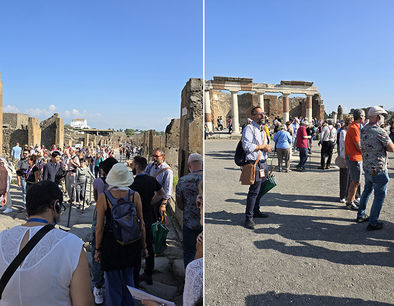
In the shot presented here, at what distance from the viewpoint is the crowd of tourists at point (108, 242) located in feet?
4.75

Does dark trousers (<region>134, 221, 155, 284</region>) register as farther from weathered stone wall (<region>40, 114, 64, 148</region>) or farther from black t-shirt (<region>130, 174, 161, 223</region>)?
weathered stone wall (<region>40, 114, 64, 148</region>)

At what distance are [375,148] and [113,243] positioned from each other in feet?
10.0

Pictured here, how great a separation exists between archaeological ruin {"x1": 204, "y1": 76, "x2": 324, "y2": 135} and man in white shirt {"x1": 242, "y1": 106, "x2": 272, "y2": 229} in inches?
614

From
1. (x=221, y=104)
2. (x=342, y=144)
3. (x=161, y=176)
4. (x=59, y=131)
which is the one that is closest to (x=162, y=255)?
(x=161, y=176)

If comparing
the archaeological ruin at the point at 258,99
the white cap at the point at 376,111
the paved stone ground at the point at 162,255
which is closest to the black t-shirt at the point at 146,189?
the paved stone ground at the point at 162,255

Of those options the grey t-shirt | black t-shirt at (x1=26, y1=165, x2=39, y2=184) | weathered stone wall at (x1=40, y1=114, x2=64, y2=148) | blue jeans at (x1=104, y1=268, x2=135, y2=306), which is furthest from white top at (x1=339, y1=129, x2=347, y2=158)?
weathered stone wall at (x1=40, y1=114, x2=64, y2=148)

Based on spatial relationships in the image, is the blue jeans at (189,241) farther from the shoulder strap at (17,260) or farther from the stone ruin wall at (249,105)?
the stone ruin wall at (249,105)

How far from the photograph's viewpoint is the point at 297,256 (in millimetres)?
3061

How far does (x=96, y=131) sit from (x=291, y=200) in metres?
62.6

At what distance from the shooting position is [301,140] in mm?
8312

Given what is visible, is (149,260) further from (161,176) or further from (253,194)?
(253,194)

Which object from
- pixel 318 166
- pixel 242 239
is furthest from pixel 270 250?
pixel 318 166

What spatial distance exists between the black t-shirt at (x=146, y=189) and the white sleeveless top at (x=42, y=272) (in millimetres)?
1873

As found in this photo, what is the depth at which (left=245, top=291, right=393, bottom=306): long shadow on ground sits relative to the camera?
7.62 feet
